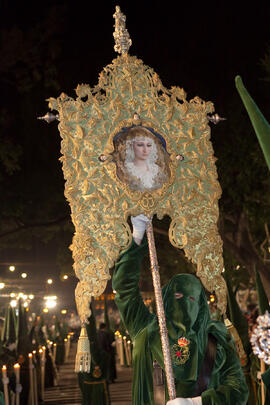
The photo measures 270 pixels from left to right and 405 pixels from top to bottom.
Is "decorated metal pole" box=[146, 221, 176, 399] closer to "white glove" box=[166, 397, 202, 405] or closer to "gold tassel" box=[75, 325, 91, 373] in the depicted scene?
"white glove" box=[166, 397, 202, 405]

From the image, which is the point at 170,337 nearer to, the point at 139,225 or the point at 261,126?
the point at 139,225

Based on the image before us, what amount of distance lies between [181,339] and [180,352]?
10 centimetres

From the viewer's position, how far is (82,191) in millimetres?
5070

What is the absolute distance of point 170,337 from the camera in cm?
514

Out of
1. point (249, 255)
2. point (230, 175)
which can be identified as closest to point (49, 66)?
point (230, 175)

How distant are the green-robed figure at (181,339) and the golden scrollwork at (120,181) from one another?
190 mm

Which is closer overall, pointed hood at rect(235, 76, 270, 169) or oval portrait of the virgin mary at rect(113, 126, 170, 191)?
pointed hood at rect(235, 76, 270, 169)

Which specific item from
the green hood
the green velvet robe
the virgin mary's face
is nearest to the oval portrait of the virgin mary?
the virgin mary's face

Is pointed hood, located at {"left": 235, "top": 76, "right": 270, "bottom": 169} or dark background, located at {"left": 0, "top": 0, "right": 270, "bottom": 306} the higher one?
dark background, located at {"left": 0, "top": 0, "right": 270, "bottom": 306}

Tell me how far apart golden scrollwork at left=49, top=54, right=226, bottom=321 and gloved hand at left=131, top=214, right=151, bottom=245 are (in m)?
0.08

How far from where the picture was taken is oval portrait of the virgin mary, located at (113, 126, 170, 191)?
5.26m

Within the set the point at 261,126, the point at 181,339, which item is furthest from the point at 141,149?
the point at 261,126

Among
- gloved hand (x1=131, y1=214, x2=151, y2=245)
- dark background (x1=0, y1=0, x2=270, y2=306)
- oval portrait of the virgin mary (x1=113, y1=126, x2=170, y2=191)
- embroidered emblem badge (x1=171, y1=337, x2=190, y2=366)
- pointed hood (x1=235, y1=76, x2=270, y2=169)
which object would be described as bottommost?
embroidered emblem badge (x1=171, y1=337, x2=190, y2=366)

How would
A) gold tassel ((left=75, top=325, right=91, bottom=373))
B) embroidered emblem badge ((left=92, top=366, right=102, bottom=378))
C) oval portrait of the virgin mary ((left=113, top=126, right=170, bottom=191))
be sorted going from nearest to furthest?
gold tassel ((left=75, top=325, right=91, bottom=373)) < oval portrait of the virgin mary ((left=113, top=126, right=170, bottom=191)) < embroidered emblem badge ((left=92, top=366, right=102, bottom=378))
